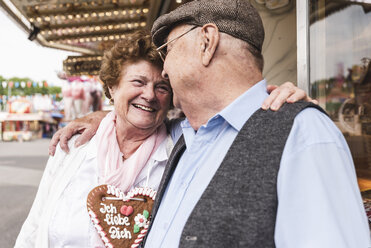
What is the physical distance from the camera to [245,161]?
3.26ft

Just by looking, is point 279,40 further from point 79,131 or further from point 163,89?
point 79,131

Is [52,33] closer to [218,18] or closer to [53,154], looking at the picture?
[53,154]

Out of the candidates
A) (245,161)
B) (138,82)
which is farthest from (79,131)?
(245,161)

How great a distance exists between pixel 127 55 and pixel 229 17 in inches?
34.6

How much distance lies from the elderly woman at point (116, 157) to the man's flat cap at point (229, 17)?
2.14 feet

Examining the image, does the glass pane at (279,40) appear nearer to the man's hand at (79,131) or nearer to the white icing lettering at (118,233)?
the man's hand at (79,131)

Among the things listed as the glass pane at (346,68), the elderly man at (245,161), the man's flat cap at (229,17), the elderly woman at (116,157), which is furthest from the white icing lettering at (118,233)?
the glass pane at (346,68)

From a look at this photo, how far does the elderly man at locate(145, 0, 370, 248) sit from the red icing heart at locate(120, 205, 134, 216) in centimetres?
41

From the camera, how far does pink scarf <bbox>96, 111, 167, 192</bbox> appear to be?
1.89 m

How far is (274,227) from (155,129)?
1261 mm

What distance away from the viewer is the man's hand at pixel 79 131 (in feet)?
6.82

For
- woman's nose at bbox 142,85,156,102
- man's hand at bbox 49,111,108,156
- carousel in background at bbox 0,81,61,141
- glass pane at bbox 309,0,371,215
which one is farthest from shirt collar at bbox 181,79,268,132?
carousel in background at bbox 0,81,61,141

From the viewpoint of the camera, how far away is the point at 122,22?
8117mm

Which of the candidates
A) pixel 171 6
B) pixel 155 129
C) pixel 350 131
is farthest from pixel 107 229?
pixel 171 6
